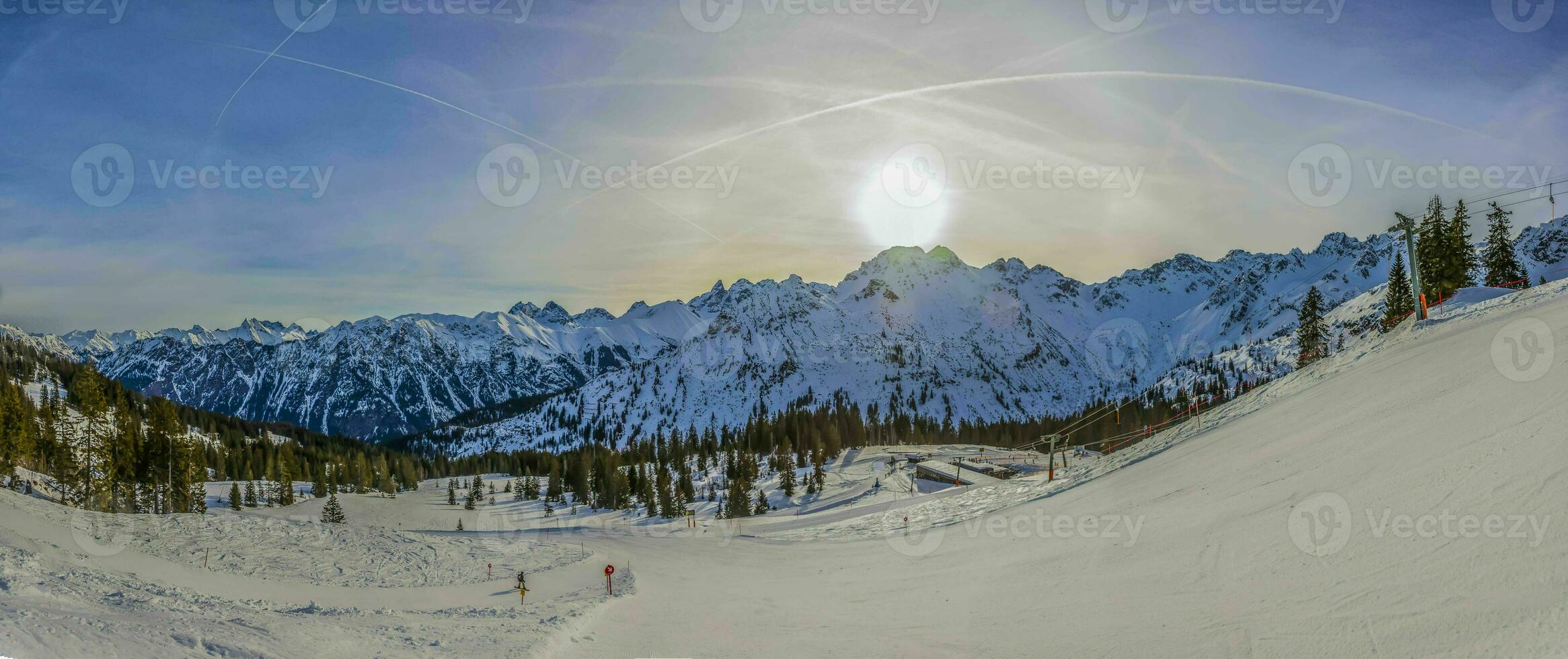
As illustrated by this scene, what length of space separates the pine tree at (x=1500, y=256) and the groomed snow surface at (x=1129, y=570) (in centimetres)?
3385

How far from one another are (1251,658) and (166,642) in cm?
1976

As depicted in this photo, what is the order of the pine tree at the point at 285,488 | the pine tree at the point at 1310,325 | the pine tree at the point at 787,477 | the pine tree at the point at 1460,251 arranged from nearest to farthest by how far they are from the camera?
the pine tree at the point at 1460,251 < the pine tree at the point at 1310,325 < the pine tree at the point at 787,477 < the pine tree at the point at 285,488

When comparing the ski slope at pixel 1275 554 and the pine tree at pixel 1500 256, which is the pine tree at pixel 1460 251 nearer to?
the pine tree at pixel 1500 256

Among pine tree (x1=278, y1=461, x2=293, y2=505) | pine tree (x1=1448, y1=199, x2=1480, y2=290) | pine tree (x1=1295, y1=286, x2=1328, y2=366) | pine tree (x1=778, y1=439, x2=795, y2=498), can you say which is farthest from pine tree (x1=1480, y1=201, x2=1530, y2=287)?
pine tree (x1=278, y1=461, x2=293, y2=505)

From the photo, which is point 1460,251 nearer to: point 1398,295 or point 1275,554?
point 1398,295

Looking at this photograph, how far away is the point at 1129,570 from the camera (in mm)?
16406

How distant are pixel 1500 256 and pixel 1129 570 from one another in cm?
6244

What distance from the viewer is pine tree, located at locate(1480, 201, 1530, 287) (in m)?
53.2

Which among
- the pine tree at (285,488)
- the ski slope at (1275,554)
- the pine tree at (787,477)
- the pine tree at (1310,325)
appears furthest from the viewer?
the pine tree at (285,488)

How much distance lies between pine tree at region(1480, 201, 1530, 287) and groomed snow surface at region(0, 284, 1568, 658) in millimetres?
33846

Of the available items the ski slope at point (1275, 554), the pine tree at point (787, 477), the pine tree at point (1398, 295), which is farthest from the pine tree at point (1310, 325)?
the pine tree at point (787, 477)

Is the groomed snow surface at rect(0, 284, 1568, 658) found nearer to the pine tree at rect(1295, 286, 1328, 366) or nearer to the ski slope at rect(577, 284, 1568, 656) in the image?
the ski slope at rect(577, 284, 1568, 656)

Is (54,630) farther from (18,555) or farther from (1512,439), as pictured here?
(1512,439)

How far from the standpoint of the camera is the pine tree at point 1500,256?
174ft
